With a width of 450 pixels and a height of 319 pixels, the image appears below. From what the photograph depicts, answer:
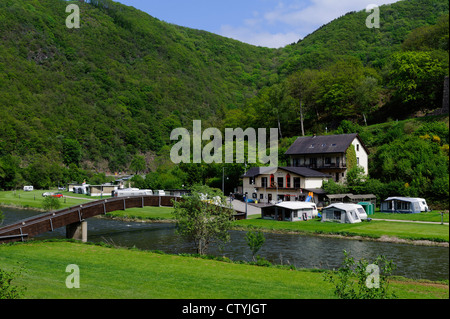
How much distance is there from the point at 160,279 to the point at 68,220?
21.4 m

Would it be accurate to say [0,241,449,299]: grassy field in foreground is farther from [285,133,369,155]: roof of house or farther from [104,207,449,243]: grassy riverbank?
[285,133,369,155]: roof of house

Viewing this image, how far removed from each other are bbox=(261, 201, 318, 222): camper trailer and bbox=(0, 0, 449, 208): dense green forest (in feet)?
30.1

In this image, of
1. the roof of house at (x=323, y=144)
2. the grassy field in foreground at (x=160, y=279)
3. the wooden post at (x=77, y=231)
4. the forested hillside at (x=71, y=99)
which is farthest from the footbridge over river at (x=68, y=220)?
the forested hillside at (x=71, y=99)

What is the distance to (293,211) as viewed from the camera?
45.9m

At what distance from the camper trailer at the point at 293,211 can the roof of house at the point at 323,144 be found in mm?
16482

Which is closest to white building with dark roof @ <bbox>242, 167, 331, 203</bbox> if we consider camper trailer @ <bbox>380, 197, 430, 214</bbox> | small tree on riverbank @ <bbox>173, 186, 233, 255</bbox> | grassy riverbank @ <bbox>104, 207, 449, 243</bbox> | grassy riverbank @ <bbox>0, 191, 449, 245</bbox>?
grassy riverbank @ <bbox>104, 207, 449, 243</bbox>

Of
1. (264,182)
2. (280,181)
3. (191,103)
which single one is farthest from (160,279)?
(191,103)

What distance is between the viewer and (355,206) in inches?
1697

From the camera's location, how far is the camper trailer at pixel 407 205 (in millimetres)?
44781

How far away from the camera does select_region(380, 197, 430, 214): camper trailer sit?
44.8 m

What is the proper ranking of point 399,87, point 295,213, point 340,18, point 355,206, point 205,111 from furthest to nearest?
point 205,111 → point 340,18 → point 399,87 → point 295,213 → point 355,206
